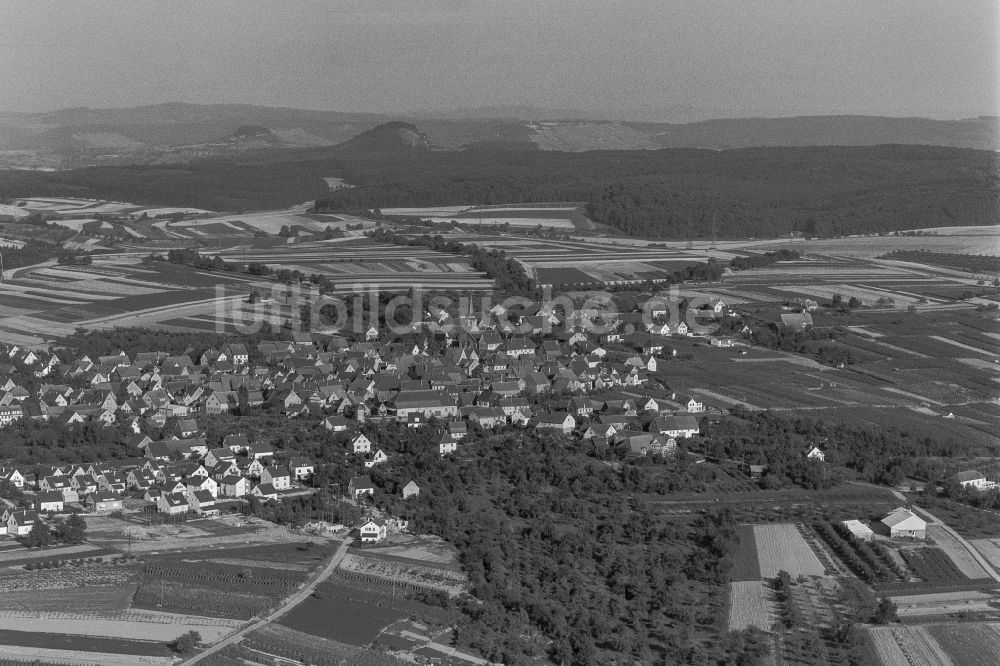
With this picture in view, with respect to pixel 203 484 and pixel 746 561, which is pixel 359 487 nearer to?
pixel 203 484

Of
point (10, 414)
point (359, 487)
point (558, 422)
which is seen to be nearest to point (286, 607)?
point (359, 487)

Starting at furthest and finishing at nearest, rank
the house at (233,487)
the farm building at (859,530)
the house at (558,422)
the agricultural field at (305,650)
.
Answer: the house at (558,422)
the house at (233,487)
the farm building at (859,530)
the agricultural field at (305,650)

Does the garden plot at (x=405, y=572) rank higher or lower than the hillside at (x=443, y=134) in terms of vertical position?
lower

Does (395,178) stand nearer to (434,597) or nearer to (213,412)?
(213,412)

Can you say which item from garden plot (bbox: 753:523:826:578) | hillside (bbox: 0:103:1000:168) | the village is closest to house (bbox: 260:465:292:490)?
the village

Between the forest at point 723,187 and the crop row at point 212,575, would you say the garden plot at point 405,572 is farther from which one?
the forest at point 723,187

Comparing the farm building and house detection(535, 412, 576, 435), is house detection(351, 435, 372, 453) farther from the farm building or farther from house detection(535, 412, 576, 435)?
the farm building

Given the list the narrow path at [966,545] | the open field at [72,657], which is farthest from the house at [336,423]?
the open field at [72,657]
